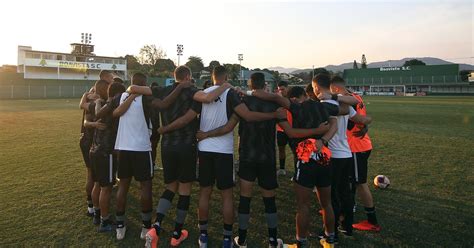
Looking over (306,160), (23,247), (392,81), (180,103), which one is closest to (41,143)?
(23,247)

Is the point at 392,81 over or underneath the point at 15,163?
over

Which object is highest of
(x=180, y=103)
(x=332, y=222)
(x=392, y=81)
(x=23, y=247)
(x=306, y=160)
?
(x=392, y=81)

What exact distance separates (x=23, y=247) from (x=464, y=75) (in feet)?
321

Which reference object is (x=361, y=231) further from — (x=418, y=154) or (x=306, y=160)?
(x=418, y=154)

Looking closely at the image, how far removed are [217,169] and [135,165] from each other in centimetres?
118

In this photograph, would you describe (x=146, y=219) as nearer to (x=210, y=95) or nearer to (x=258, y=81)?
(x=210, y=95)

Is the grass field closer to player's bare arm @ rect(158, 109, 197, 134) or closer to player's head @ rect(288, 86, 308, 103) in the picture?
player's bare arm @ rect(158, 109, 197, 134)

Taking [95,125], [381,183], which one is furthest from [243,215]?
[381,183]

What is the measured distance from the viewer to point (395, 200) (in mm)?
6027

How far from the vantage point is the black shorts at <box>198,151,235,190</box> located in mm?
4211

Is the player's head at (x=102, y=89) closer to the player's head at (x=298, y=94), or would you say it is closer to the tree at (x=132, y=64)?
the player's head at (x=298, y=94)

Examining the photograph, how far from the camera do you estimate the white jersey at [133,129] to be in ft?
14.7

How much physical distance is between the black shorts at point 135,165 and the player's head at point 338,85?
279cm

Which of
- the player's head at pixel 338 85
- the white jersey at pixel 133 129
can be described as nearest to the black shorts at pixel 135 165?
the white jersey at pixel 133 129
